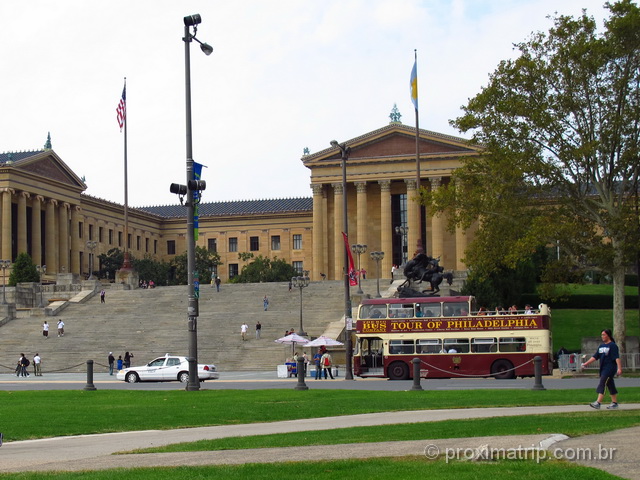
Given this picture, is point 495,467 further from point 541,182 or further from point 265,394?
point 541,182

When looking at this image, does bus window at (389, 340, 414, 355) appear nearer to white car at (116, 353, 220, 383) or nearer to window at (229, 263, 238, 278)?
white car at (116, 353, 220, 383)

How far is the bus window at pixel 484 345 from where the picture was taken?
4222cm

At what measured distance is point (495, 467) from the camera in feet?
35.9

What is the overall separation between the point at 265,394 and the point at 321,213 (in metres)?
82.3

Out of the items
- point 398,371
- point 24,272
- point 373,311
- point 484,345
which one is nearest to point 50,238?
point 24,272

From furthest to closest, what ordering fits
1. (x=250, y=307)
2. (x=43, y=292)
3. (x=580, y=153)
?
(x=43, y=292)
(x=250, y=307)
(x=580, y=153)

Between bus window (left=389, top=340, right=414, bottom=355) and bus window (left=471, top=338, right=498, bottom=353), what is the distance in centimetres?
274

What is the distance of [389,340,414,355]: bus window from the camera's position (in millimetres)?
43062

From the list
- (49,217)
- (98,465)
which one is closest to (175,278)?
(49,217)

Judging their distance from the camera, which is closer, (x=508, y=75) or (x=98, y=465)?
(x=98, y=465)

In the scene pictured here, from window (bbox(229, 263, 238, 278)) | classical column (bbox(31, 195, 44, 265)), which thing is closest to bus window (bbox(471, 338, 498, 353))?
classical column (bbox(31, 195, 44, 265))

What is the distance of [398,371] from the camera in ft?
141

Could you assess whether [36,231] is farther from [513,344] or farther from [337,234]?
[513,344]

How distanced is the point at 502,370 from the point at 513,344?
1.24 m
